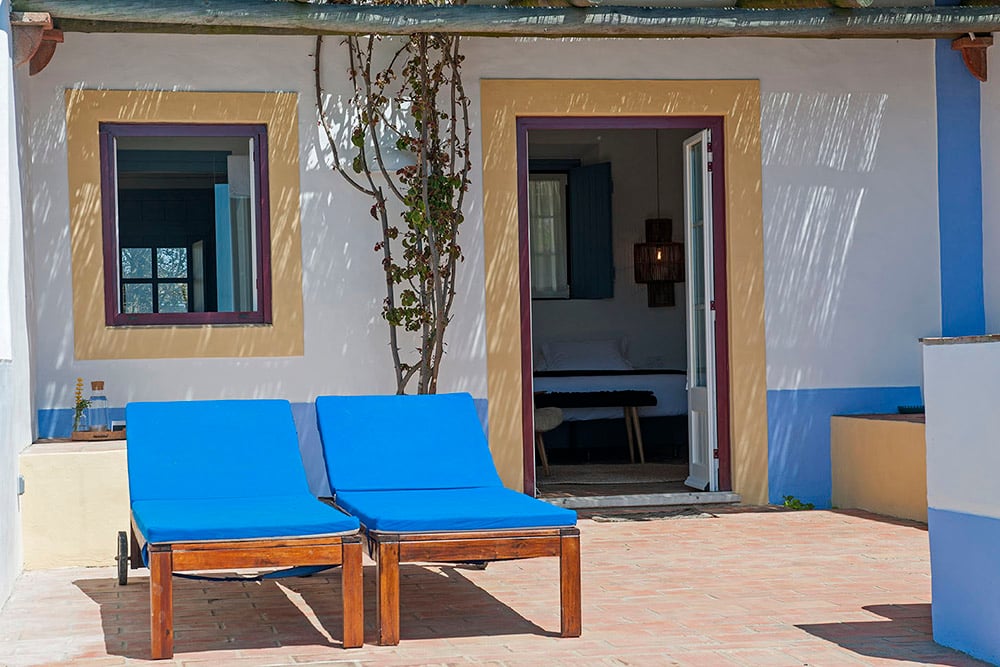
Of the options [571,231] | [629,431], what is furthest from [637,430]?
[571,231]

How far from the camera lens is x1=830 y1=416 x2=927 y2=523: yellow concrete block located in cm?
767

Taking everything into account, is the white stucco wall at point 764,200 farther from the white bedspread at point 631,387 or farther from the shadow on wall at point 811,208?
the white bedspread at point 631,387

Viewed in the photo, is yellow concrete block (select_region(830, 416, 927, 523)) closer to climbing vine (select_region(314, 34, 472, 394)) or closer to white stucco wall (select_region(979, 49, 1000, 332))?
white stucco wall (select_region(979, 49, 1000, 332))

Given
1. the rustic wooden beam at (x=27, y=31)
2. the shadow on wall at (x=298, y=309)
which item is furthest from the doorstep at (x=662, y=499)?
the rustic wooden beam at (x=27, y=31)

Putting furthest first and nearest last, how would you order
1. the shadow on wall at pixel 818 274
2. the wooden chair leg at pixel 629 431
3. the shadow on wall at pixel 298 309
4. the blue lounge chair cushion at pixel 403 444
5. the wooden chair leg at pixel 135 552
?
the wooden chair leg at pixel 629 431, the shadow on wall at pixel 818 274, the shadow on wall at pixel 298 309, the blue lounge chair cushion at pixel 403 444, the wooden chair leg at pixel 135 552

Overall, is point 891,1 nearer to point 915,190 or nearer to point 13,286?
point 915,190

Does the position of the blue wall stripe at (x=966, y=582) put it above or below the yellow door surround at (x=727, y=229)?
below

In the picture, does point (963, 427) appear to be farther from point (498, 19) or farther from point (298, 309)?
point (298, 309)

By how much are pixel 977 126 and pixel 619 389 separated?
3.79m

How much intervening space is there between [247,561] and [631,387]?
6947 mm

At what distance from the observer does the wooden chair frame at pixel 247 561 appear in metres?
4.52

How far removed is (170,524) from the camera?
15.3ft

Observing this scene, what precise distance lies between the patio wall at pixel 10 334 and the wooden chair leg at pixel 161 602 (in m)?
1.28

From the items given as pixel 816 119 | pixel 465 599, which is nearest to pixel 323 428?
pixel 465 599
